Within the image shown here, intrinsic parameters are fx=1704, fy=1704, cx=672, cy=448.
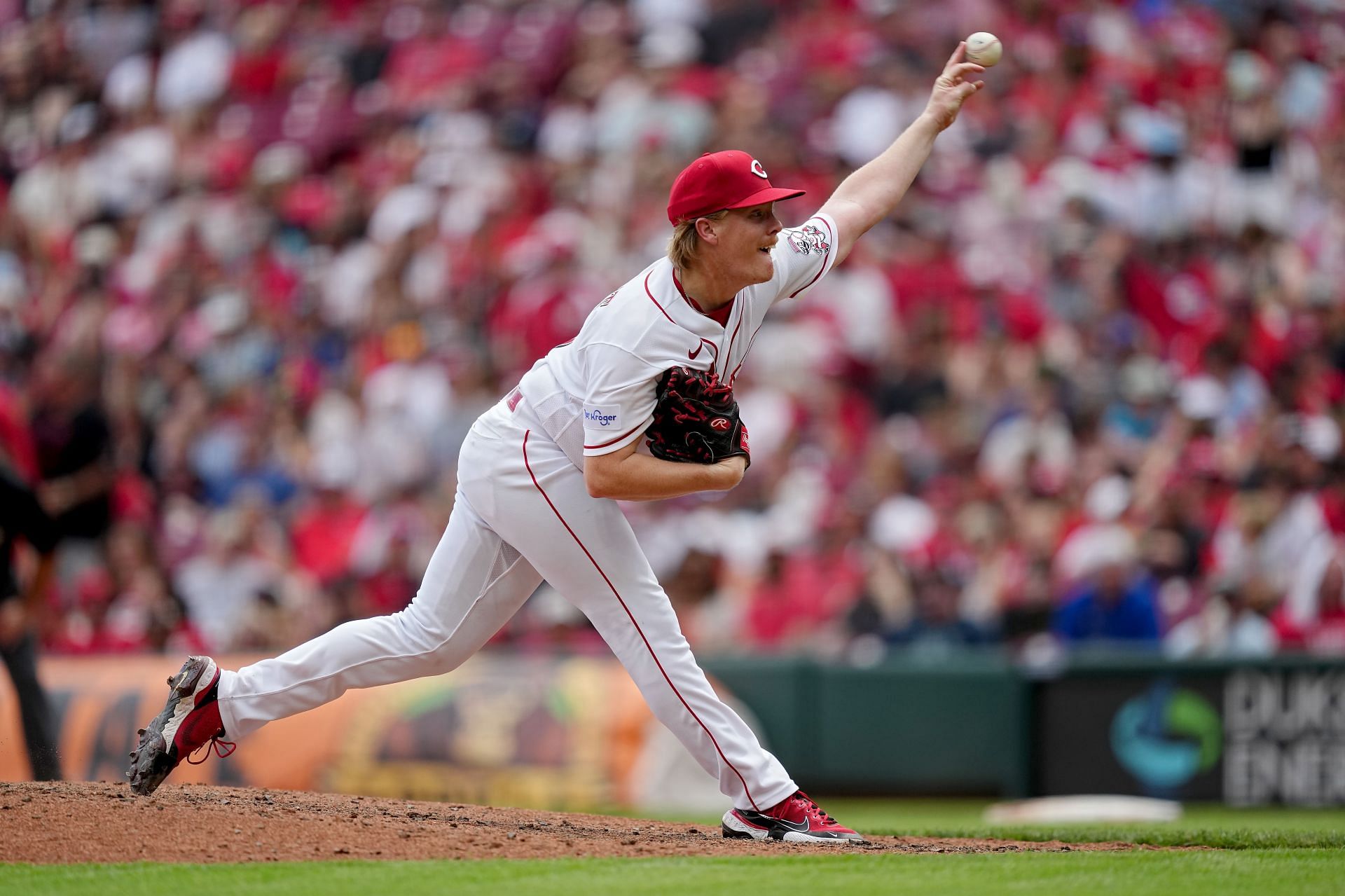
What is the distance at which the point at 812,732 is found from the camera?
32.3ft

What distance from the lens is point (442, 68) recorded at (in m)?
15.6

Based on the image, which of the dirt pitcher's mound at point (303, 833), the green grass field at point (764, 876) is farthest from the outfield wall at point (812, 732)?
the green grass field at point (764, 876)

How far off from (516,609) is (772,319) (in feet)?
23.0

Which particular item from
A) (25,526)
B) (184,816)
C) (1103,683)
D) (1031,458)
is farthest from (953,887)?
(1031,458)

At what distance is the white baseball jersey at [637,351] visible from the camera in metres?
4.82

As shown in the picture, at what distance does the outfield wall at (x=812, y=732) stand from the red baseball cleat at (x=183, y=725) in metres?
3.83

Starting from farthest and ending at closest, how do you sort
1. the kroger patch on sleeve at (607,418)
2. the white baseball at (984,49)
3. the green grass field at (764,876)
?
the white baseball at (984,49)
the kroger patch on sleeve at (607,418)
the green grass field at (764,876)

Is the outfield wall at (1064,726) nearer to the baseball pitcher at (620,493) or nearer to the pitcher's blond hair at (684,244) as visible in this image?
the baseball pitcher at (620,493)

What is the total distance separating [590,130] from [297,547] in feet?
14.7

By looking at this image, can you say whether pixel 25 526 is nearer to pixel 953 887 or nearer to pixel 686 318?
pixel 686 318

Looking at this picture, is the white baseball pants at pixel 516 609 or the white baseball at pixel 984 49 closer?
the white baseball pants at pixel 516 609

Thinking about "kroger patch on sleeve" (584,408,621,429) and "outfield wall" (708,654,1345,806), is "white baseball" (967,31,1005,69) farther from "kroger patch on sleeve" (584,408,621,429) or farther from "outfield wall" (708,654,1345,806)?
"outfield wall" (708,654,1345,806)

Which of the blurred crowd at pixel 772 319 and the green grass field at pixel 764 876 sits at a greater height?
the blurred crowd at pixel 772 319

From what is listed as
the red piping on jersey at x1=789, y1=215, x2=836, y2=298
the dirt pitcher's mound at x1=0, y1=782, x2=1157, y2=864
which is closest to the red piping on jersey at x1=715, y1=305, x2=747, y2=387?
the red piping on jersey at x1=789, y1=215, x2=836, y2=298
